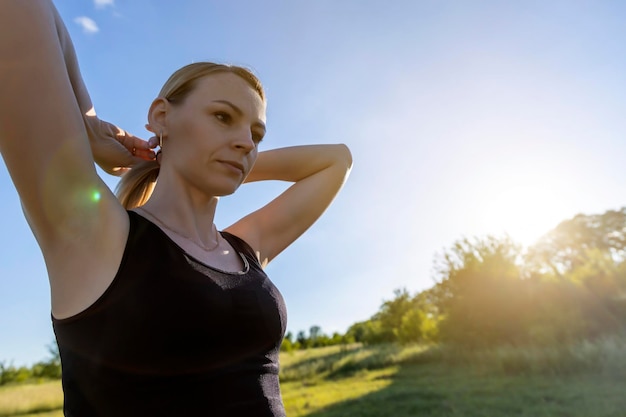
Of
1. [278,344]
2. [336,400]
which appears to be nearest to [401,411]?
[336,400]

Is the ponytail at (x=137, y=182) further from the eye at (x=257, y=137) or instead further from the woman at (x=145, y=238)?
the eye at (x=257, y=137)

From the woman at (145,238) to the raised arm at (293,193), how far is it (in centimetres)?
31

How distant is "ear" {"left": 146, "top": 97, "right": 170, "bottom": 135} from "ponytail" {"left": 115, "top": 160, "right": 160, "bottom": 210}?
0.41ft

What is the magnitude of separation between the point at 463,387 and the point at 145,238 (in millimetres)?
10586

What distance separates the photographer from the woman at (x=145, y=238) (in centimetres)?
85

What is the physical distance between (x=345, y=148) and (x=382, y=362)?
15.9 metres

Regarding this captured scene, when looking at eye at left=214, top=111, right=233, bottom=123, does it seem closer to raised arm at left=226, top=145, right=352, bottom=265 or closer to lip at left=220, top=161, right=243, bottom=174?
lip at left=220, top=161, right=243, bottom=174

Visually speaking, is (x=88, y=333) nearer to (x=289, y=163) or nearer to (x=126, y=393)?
(x=126, y=393)

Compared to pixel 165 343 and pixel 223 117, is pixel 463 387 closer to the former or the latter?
pixel 223 117

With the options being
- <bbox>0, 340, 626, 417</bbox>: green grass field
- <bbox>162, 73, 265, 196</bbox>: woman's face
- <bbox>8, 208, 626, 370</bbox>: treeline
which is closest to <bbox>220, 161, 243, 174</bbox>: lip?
<bbox>162, 73, 265, 196</bbox>: woman's face

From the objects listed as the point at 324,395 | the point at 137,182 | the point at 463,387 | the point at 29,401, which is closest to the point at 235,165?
the point at 137,182

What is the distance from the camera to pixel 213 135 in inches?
50.6

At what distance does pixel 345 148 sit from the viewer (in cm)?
221

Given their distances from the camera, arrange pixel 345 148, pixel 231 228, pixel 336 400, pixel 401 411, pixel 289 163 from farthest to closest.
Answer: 1. pixel 336 400
2. pixel 401 411
3. pixel 345 148
4. pixel 289 163
5. pixel 231 228
